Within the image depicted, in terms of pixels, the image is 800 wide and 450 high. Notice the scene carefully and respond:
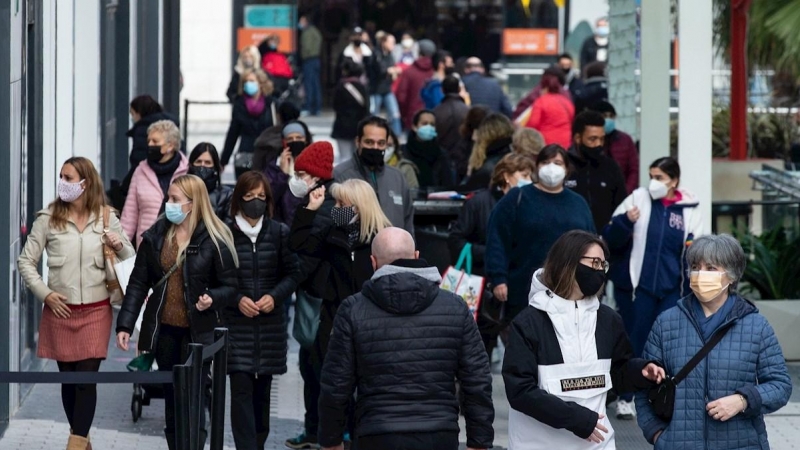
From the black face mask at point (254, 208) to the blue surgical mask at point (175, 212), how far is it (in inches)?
12.0

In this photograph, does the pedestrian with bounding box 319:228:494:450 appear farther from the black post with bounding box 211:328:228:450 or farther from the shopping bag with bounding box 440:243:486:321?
the shopping bag with bounding box 440:243:486:321

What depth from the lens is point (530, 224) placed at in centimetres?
894

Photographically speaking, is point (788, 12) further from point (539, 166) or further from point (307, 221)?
point (307, 221)

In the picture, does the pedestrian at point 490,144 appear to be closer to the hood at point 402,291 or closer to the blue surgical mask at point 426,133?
the blue surgical mask at point 426,133

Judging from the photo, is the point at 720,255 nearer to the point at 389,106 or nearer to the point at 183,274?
the point at 183,274

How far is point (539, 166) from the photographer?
8953mm

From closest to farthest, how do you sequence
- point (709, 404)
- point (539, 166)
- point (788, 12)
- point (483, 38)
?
point (709, 404) < point (539, 166) < point (788, 12) < point (483, 38)

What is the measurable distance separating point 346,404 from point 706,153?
5.34 m

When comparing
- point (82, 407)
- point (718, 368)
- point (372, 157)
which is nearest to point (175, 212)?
point (82, 407)

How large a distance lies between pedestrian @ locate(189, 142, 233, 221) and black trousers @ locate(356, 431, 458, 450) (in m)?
3.76

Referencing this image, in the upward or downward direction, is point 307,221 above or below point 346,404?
above

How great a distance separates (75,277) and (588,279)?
10.7 feet

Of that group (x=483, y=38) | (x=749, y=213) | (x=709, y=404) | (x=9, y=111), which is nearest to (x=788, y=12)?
(x=749, y=213)

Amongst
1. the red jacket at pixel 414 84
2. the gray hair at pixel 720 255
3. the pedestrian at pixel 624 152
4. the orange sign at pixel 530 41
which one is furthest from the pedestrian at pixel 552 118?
the orange sign at pixel 530 41
